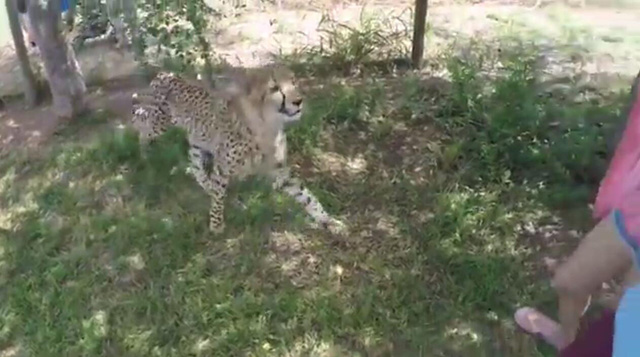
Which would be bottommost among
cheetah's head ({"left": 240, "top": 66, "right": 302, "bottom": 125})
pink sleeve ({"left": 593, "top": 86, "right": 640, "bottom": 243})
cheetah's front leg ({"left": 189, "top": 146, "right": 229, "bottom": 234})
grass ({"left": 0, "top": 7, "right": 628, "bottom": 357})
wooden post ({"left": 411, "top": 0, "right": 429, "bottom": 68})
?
grass ({"left": 0, "top": 7, "right": 628, "bottom": 357})

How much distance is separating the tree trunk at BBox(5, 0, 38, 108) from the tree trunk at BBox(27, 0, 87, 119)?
4.5 inches

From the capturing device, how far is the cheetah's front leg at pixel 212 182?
138 inches

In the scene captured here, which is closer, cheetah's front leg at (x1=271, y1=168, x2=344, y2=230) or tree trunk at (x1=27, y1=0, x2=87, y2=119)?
cheetah's front leg at (x1=271, y1=168, x2=344, y2=230)

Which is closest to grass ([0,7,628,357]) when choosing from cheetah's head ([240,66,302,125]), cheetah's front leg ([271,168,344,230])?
cheetah's front leg ([271,168,344,230])

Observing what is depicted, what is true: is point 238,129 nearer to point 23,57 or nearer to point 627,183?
point 23,57

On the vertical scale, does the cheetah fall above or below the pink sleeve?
below

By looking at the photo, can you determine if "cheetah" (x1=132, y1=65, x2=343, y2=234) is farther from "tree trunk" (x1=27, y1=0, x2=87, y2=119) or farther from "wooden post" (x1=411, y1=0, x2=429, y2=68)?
"wooden post" (x1=411, y1=0, x2=429, y2=68)

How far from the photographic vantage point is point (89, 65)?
4.98 meters

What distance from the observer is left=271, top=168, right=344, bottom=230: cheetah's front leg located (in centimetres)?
357

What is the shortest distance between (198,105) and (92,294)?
91 cm

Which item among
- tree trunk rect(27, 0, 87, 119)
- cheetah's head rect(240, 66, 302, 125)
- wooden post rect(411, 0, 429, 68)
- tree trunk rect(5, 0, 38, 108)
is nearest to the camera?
cheetah's head rect(240, 66, 302, 125)

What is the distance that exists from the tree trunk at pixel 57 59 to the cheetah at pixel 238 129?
2.32 ft

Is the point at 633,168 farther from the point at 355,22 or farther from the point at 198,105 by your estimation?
the point at 355,22

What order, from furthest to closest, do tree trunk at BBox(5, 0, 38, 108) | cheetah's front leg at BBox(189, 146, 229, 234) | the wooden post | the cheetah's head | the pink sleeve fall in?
the wooden post
tree trunk at BBox(5, 0, 38, 108)
cheetah's front leg at BBox(189, 146, 229, 234)
the cheetah's head
the pink sleeve
